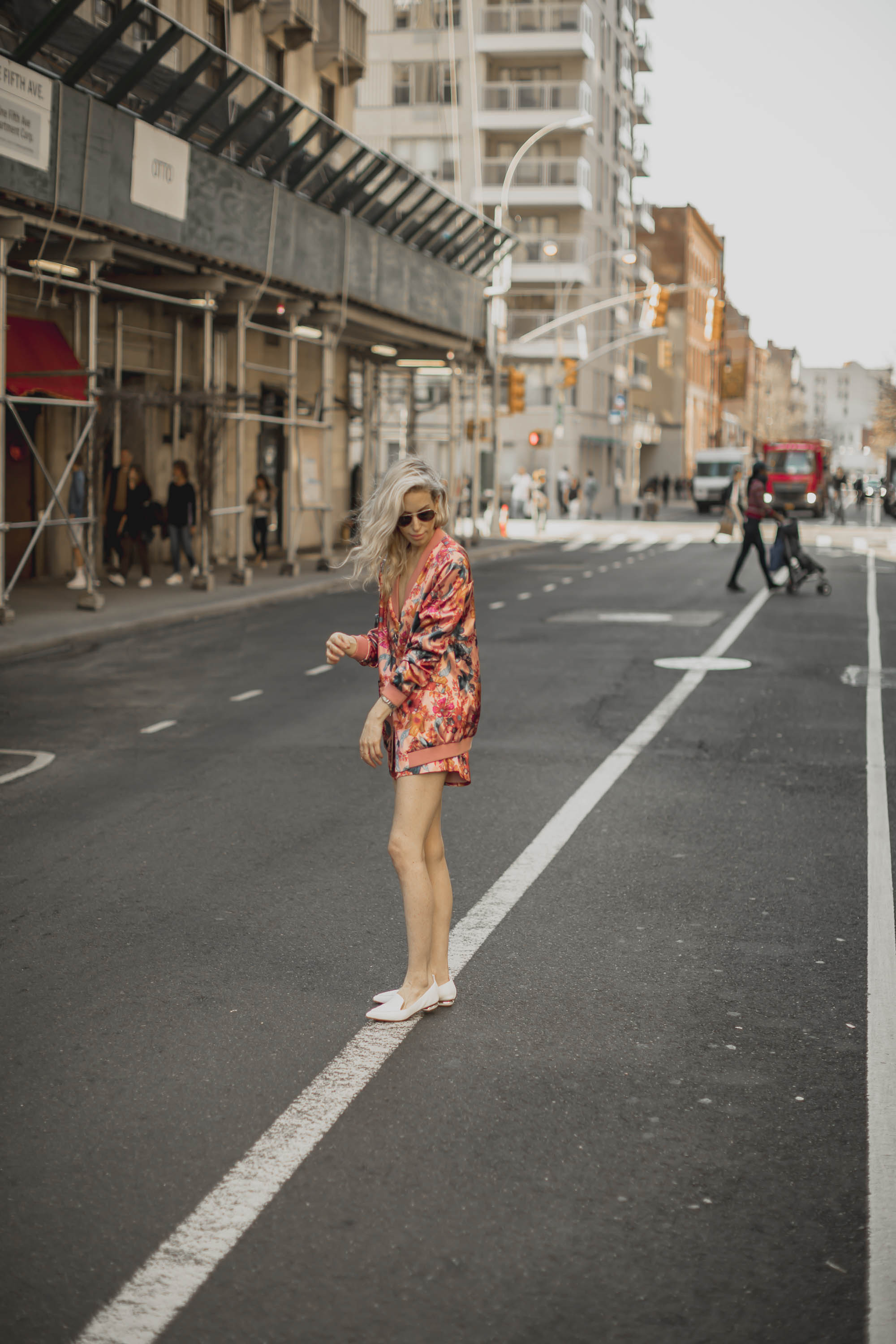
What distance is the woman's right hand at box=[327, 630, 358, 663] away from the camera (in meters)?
4.59

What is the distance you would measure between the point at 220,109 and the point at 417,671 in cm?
1808

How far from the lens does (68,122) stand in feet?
56.2

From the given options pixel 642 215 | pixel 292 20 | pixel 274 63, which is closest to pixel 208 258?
pixel 292 20

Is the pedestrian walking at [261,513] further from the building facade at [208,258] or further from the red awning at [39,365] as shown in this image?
the red awning at [39,365]

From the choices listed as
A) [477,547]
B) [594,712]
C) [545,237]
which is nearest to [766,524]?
[545,237]

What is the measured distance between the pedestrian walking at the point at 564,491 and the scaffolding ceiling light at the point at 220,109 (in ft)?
89.0

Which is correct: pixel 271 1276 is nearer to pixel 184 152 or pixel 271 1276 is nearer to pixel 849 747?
pixel 849 747

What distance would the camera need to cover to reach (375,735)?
14.9 feet

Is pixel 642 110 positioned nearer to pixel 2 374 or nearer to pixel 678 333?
pixel 678 333

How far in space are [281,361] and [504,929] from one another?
2594cm

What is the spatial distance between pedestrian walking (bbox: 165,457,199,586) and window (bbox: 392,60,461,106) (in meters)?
43.9

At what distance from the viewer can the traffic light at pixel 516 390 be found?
41.7m

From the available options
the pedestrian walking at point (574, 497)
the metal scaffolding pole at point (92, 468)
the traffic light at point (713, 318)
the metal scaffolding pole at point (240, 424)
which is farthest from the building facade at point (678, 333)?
the metal scaffolding pole at point (92, 468)

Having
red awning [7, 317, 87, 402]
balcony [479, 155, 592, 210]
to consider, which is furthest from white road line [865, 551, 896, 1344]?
balcony [479, 155, 592, 210]
